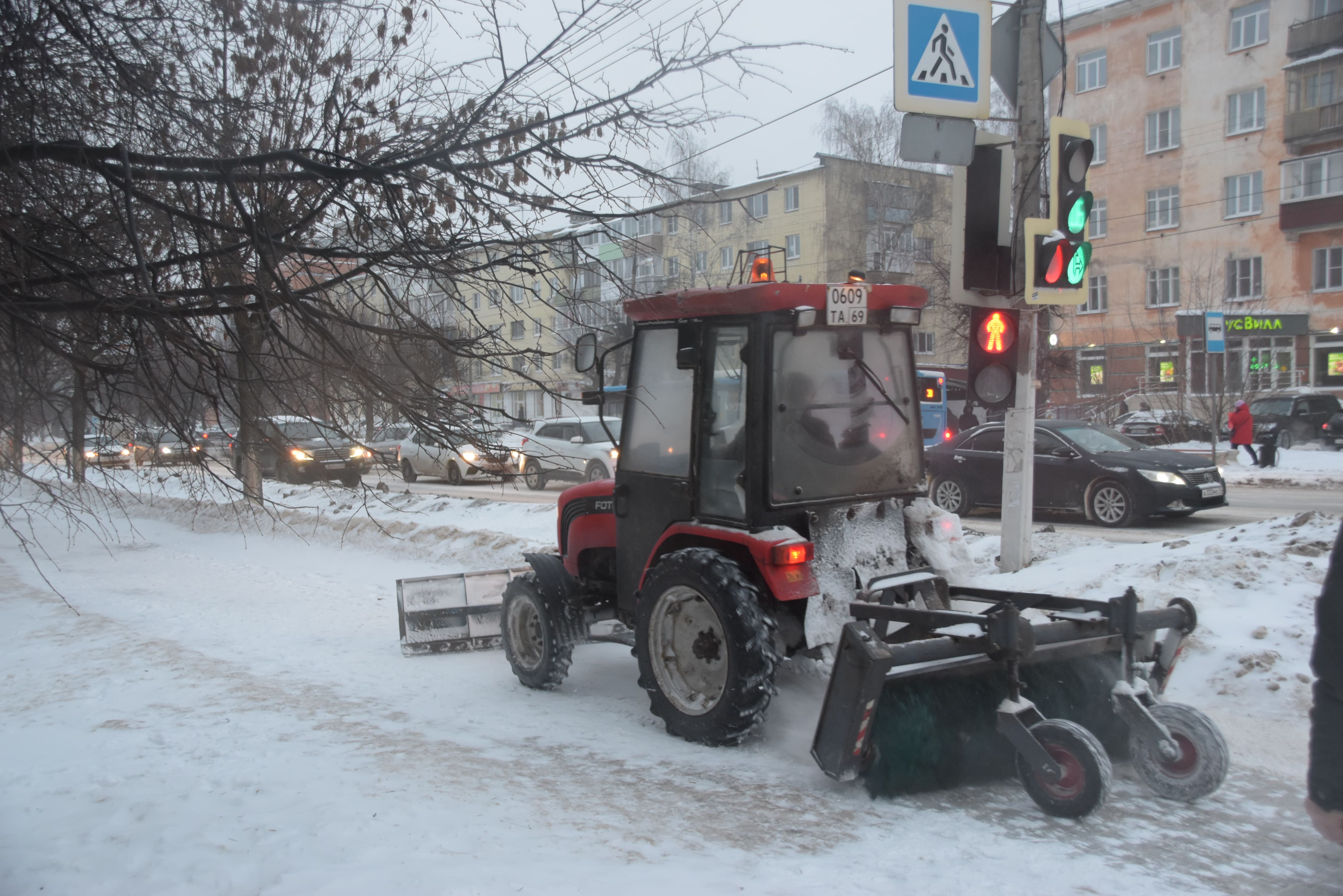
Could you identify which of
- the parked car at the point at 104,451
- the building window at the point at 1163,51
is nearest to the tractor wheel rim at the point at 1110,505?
the parked car at the point at 104,451

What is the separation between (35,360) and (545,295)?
2.40 m

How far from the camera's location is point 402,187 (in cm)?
406

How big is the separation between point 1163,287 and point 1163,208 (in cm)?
309

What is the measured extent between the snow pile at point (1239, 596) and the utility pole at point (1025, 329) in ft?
1.14

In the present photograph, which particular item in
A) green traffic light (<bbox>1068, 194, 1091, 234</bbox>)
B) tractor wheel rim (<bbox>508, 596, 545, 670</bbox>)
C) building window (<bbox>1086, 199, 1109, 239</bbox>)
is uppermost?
building window (<bbox>1086, 199, 1109, 239</bbox>)

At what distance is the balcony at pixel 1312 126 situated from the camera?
108ft

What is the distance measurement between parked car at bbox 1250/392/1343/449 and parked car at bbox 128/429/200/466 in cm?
2688

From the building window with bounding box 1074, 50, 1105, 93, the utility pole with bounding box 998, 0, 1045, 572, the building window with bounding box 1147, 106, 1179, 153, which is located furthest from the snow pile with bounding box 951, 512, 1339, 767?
the building window with bounding box 1074, 50, 1105, 93

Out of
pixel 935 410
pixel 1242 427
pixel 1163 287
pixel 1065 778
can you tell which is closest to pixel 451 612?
pixel 1065 778

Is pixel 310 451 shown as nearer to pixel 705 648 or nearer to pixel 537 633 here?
pixel 537 633

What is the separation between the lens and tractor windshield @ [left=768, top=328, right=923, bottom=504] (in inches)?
190

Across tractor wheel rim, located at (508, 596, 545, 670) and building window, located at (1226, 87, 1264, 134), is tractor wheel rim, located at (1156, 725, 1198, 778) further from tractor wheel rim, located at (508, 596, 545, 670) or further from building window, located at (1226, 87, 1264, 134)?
building window, located at (1226, 87, 1264, 134)

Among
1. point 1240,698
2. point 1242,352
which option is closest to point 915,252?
point 1242,352

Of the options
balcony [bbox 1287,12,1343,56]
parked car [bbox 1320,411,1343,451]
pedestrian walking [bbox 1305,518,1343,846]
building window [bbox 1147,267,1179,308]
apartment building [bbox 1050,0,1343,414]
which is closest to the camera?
pedestrian walking [bbox 1305,518,1343,846]
